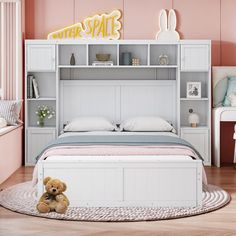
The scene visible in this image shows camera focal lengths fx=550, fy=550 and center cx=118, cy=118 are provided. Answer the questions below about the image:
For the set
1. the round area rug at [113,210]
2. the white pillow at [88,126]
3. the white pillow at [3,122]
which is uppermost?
the white pillow at [3,122]

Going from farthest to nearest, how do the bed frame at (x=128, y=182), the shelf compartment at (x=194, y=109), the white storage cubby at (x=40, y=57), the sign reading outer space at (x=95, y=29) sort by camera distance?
1. the shelf compartment at (x=194, y=109)
2. the sign reading outer space at (x=95, y=29)
3. the white storage cubby at (x=40, y=57)
4. the bed frame at (x=128, y=182)

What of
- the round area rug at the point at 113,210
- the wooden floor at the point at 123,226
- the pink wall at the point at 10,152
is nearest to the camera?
the wooden floor at the point at 123,226

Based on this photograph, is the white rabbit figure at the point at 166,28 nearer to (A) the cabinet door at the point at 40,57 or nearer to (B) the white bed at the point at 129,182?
(A) the cabinet door at the point at 40,57

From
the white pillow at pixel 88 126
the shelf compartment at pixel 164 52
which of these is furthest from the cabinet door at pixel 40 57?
the shelf compartment at pixel 164 52

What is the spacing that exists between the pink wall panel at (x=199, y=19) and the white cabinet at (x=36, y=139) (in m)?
2.12

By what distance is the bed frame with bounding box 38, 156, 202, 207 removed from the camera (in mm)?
4477

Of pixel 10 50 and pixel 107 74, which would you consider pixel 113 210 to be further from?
pixel 10 50

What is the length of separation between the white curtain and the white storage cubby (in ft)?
0.42

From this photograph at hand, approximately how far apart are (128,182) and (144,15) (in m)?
3.21

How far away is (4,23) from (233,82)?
2963 mm

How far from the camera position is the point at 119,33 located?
7.09m

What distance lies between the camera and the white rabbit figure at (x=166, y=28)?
7043mm

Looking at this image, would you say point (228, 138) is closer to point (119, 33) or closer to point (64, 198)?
point (119, 33)

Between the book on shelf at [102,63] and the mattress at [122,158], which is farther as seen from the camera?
the book on shelf at [102,63]
